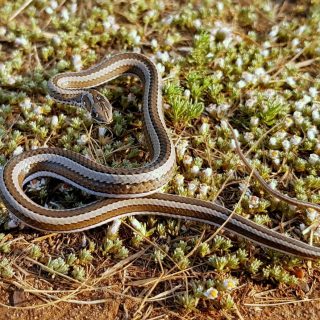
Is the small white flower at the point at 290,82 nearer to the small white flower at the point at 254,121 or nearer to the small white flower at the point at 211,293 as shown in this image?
the small white flower at the point at 254,121

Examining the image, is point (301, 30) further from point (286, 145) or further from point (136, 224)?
point (136, 224)

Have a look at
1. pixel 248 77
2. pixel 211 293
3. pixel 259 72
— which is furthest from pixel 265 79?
pixel 211 293

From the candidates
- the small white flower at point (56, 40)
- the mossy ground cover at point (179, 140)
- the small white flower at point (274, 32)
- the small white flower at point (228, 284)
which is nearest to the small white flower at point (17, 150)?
the mossy ground cover at point (179, 140)

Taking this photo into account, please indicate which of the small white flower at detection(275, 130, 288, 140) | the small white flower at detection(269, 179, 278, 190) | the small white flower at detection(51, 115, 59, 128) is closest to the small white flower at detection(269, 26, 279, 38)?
the small white flower at detection(275, 130, 288, 140)

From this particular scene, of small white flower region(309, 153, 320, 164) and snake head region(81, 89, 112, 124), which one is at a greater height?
snake head region(81, 89, 112, 124)

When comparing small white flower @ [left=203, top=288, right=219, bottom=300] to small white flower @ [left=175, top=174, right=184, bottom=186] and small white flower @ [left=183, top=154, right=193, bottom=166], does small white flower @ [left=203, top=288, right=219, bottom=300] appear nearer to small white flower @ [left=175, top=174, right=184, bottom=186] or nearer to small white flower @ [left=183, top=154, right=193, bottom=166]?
small white flower @ [left=175, top=174, right=184, bottom=186]

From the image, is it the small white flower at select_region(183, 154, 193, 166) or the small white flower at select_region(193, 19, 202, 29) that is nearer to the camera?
the small white flower at select_region(183, 154, 193, 166)

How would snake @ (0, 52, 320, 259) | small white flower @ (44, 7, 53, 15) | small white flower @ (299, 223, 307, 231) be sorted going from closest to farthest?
snake @ (0, 52, 320, 259), small white flower @ (299, 223, 307, 231), small white flower @ (44, 7, 53, 15)

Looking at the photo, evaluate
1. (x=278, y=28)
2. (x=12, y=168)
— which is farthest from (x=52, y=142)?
(x=278, y=28)
